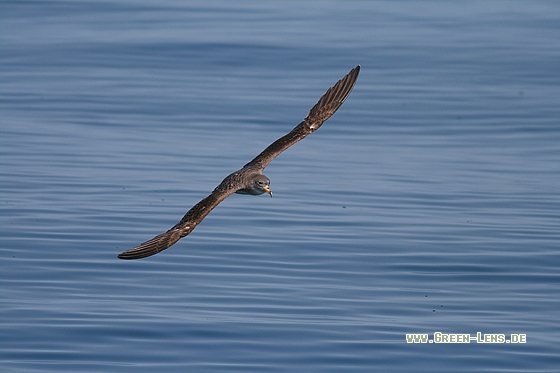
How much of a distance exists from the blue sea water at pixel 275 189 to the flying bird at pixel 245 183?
1.60 metres

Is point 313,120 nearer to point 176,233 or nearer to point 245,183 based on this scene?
point 245,183

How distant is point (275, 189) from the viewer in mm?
17594

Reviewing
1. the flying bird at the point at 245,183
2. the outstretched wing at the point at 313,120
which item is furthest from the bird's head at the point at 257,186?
the outstretched wing at the point at 313,120

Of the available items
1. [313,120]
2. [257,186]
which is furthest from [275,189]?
[257,186]

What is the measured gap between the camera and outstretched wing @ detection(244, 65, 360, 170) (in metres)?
12.5

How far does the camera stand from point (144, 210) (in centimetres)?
1639

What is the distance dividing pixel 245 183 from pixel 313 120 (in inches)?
81.6

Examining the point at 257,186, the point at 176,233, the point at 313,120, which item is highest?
the point at 313,120

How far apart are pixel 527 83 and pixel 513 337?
1405 centimetres

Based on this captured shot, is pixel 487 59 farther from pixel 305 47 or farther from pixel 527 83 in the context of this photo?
pixel 305 47

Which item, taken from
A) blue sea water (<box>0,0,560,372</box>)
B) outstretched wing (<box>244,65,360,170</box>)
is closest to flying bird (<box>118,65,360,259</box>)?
outstretched wing (<box>244,65,360,170</box>)

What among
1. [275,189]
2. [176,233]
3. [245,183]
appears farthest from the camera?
[275,189]

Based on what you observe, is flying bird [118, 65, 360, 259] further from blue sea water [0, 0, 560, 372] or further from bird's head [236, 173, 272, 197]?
blue sea water [0, 0, 560, 372]

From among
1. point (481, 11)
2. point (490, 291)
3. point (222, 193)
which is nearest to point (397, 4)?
point (481, 11)
